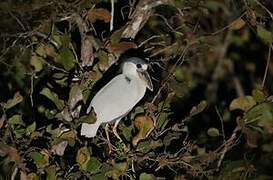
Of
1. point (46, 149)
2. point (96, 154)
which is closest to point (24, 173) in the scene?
point (46, 149)

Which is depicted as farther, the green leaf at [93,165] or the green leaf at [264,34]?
the green leaf at [264,34]

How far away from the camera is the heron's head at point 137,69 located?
154cm

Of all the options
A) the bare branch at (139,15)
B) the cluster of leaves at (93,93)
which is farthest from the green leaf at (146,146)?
the bare branch at (139,15)

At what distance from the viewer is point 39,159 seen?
1.47 metres

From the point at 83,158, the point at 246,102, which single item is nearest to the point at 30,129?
the point at 83,158

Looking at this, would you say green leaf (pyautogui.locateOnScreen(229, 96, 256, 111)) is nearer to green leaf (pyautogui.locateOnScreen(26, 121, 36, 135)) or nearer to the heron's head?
the heron's head

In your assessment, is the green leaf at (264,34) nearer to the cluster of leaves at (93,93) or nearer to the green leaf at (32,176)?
the cluster of leaves at (93,93)

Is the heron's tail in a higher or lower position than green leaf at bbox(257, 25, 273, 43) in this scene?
lower

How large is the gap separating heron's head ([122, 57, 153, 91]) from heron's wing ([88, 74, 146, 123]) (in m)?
0.01

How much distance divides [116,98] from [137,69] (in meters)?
0.07

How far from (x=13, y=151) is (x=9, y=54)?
385 millimetres

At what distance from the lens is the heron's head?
154 cm

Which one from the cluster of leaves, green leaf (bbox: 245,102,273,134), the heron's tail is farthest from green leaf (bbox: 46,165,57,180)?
green leaf (bbox: 245,102,273,134)

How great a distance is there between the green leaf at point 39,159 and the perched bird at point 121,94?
0.10 m
